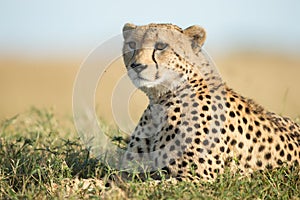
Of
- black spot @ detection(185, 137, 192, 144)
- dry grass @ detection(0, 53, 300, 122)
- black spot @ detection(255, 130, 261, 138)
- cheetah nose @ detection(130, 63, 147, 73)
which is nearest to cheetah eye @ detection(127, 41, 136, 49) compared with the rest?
cheetah nose @ detection(130, 63, 147, 73)

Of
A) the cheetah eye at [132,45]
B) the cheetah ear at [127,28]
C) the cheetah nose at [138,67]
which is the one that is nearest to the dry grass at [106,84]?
the cheetah ear at [127,28]

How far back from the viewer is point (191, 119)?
13.4 ft

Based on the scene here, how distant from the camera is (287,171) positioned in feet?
13.3

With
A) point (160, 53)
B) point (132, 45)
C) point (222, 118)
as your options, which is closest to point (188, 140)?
point (222, 118)

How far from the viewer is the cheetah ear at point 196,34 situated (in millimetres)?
4312

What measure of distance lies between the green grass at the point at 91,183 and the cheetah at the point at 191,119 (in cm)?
17

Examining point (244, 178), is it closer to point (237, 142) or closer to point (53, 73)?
point (237, 142)

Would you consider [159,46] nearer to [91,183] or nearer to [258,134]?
[258,134]

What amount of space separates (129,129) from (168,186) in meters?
1.75

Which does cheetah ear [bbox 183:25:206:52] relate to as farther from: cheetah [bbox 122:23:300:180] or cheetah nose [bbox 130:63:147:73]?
cheetah nose [bbox 130:63:147:73]

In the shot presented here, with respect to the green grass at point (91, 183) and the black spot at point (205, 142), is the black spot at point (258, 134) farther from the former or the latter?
the black spot at point (205, 142)

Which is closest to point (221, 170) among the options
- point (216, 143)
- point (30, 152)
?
point (216, 143)

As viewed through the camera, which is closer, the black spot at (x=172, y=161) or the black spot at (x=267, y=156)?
the black spot at (x=172, y=161)

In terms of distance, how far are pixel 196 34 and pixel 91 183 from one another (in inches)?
50.2
